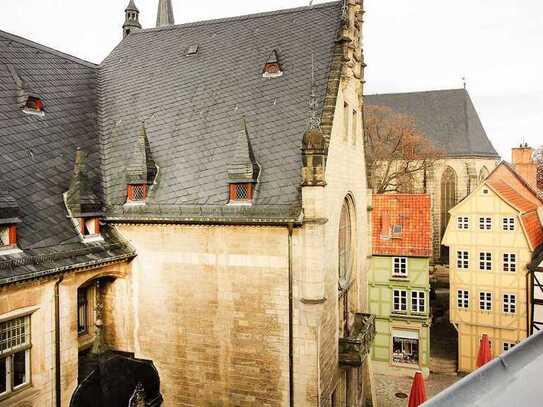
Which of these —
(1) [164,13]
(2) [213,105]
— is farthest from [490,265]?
(1) [164,13]

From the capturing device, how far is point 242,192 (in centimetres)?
1272

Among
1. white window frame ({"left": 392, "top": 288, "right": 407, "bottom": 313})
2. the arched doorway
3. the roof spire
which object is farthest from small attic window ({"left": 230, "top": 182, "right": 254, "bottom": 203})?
the arched doorway

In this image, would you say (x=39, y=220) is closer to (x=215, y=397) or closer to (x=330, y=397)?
(x=215, y=397)

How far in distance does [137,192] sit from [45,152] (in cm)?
272

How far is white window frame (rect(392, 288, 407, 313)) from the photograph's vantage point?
2594cm

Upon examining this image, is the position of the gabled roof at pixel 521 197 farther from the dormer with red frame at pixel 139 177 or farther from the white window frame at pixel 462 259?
the dormer with red frame at pixel 139 177

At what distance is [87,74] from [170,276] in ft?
28.4

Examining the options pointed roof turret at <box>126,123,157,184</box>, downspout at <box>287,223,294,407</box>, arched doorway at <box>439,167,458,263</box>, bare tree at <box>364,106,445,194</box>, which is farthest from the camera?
arched doorway at <box>439,167,458,263</box>

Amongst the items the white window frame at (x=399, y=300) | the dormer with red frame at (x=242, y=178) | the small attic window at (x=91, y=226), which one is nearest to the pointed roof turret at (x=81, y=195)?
the small attic window at (x=91, y=226)

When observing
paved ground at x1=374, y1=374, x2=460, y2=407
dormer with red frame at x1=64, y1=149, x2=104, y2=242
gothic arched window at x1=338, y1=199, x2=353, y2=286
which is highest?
dormer with red frame at x1=64, y1=149, x2=104, y2=242

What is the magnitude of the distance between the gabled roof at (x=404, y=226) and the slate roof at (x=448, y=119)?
20.0 meters

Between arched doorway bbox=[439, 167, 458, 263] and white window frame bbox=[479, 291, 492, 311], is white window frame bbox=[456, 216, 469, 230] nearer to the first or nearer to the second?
white window frame bbox=[479, 291, 492, 311]

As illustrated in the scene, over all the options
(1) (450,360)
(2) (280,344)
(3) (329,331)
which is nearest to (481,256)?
(1) (450,360)

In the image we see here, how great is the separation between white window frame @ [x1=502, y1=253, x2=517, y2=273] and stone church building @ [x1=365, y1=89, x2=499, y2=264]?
1656cm
